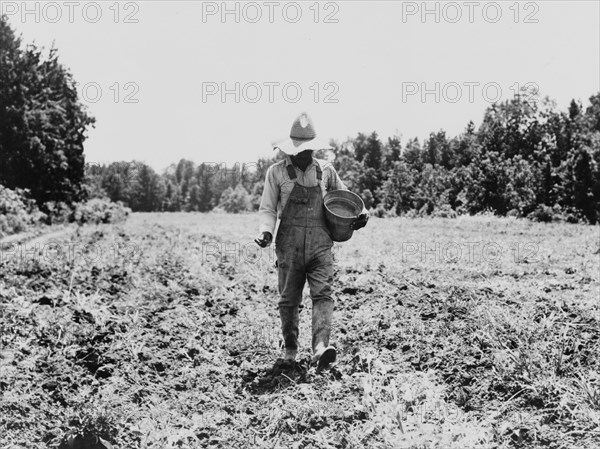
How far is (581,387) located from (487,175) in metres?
40.2

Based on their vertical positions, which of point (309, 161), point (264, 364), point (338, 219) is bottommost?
point (264, 364)

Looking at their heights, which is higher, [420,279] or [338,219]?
[338,219]

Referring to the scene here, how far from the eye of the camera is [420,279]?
8.00 meters

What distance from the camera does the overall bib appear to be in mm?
4785

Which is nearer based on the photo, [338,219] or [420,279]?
[338,219]

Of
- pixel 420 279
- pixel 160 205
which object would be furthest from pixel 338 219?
pixel 160 205

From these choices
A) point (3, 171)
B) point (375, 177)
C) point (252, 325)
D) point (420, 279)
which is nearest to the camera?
point (252, 325)

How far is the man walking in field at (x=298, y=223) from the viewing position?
4.78 m

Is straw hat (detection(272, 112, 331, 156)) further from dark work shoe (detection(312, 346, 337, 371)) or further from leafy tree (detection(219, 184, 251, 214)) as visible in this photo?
leafy tree (detection(219, 184, 251, 214))

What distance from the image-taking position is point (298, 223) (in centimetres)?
480

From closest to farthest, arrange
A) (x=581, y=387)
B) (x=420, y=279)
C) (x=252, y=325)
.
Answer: (x=581, y=387) < (x=252, y=325) < (x=420, y=279)

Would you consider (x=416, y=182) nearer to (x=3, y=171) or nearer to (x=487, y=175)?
(x=487, y=175)

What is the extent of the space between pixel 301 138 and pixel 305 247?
2.88 feet
